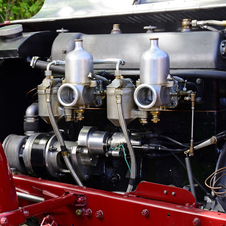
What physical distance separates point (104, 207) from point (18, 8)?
463 centimetres

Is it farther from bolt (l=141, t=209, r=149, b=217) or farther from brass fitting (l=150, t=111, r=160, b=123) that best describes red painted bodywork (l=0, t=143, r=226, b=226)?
brass fitting (l=150, t=111, r=160, b=123)

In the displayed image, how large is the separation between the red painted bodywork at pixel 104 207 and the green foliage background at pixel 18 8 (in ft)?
13.8

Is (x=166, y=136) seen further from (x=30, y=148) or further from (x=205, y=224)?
(x=30, y=148)

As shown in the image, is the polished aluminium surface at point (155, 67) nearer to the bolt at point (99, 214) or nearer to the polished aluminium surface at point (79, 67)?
the polished aluminium surface at point (79, 67)

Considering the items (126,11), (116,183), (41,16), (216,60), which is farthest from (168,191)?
(41,16)

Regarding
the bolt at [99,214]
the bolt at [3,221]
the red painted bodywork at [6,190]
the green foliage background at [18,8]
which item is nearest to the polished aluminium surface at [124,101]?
the bolt at [99,214]

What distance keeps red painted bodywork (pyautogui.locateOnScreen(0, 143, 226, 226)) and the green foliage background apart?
13.8ft

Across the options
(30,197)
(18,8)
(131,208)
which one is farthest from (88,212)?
(18,8)

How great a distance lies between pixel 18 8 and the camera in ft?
17.9

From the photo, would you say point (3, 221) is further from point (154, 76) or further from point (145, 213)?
point (154, 76)

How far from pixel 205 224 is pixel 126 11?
4.31 feet

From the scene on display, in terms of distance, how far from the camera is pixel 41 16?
2484 mm

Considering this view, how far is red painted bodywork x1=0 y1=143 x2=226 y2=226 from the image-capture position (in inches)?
56.1

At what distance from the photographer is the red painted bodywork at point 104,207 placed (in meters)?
1.42
